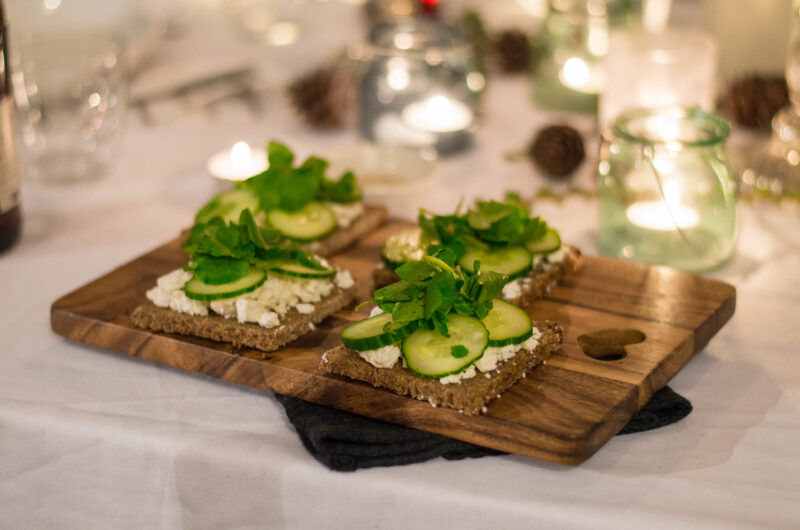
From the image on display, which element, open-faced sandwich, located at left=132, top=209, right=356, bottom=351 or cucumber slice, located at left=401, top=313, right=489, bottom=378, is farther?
open-faced sandwich, located at left=132, top=209, right=356, bottom=351

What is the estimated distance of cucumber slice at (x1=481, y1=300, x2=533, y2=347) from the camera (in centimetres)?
139

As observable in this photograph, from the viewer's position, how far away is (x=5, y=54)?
6.24 ft

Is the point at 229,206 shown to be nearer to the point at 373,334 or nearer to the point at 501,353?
the point at 373,334

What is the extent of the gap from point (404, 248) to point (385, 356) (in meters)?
0.42

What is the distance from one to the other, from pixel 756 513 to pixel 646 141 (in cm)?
83

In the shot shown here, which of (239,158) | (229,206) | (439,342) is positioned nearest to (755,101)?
(239,158)

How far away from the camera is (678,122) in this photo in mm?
1995

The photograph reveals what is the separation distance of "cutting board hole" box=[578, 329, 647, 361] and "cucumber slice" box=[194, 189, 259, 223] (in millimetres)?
741

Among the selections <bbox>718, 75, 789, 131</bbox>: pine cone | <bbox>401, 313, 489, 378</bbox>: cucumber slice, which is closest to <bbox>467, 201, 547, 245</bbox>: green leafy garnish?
<bbox>401, 313, 489, 378</bbox>: cucumber slice

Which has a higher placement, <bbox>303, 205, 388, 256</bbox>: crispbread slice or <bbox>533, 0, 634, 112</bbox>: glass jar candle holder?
<bbox>533, 0, 634, 112</bbox>: glass jar candle holder

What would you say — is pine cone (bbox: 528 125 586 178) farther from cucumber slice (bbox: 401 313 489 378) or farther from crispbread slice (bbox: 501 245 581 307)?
cucumber slice (bbox: 401 313 489 378)

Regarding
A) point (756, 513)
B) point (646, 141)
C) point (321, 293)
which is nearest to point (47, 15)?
point (321, 293)

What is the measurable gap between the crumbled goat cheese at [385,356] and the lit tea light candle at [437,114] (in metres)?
1.26

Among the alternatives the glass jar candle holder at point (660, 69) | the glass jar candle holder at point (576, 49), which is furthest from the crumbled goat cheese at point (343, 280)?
the glass jar candle holder at point (576, 49)
